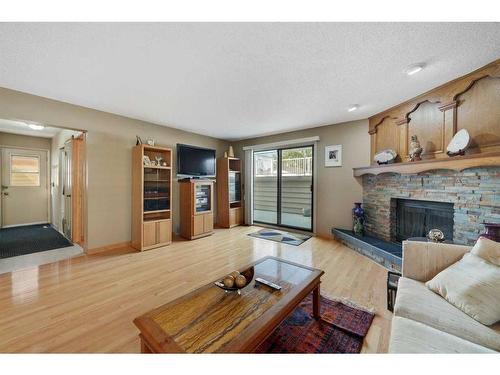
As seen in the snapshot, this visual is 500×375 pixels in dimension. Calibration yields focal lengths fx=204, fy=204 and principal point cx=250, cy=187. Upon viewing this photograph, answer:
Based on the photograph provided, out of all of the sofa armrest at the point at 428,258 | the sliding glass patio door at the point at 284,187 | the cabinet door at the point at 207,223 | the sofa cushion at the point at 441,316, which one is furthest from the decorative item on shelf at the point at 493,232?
the cabinet door at the point at 207,223

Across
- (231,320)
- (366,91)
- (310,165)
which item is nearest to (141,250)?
(231,320)

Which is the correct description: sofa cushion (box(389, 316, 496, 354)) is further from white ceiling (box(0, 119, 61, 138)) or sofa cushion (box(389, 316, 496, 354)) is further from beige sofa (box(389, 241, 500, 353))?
white ceiling (box(0, 119, 61, 138))

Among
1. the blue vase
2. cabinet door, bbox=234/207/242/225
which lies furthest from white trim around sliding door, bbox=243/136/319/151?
cabinet door, bbox=234/207/242/225

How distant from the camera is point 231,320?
114 centimetres

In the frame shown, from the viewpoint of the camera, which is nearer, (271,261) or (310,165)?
(271,261)

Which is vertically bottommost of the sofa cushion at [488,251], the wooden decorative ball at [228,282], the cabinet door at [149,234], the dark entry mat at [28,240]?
the dark entry mat at [28,240]

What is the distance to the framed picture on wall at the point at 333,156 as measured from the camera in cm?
400

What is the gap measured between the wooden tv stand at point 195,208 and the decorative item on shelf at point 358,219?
287cm

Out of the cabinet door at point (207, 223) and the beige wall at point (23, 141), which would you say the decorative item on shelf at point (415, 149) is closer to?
the cabinet door at point (207, 223)

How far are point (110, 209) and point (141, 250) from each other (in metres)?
0.89

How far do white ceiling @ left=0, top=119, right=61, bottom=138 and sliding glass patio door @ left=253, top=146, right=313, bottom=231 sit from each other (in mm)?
4637

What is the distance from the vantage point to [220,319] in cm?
115

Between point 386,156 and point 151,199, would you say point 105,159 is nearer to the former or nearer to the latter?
point 151,199

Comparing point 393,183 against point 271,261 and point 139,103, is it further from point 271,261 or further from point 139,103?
point 139,103
